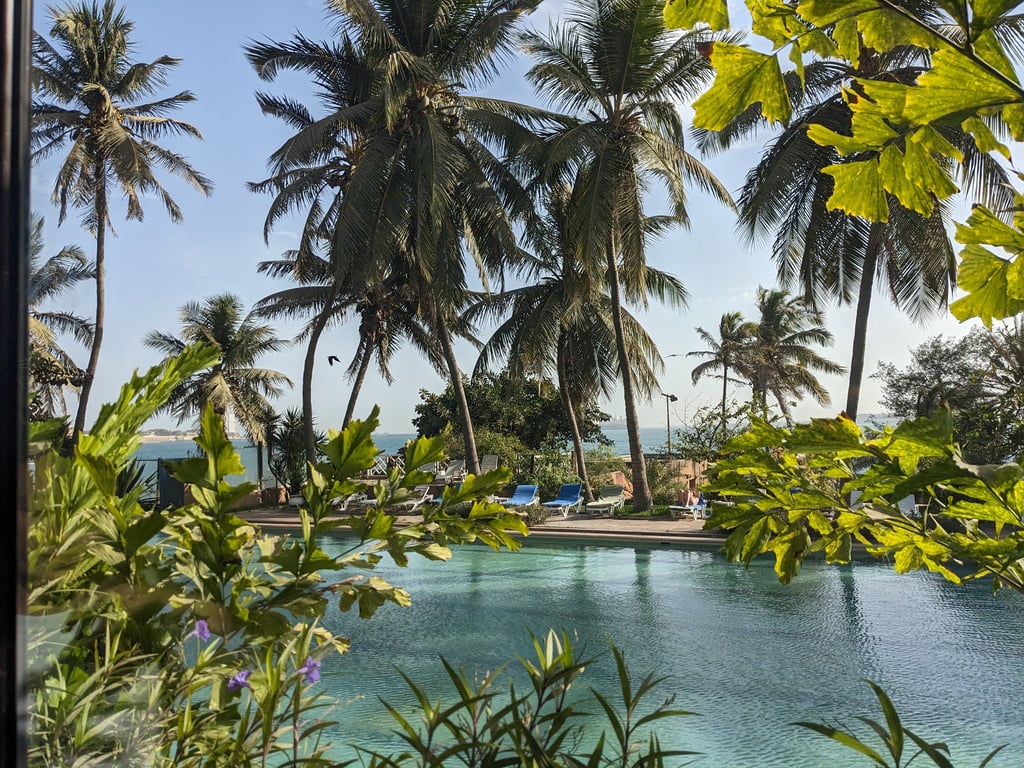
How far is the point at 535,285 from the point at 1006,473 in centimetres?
1721

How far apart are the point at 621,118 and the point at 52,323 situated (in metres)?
13.8

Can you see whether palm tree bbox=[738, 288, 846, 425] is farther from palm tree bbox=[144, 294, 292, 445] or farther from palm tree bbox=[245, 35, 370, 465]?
palm tree bbox=[144, 294, 292, 445]

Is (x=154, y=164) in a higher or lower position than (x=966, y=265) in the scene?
higher

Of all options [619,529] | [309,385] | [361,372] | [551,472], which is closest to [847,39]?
[619,529]

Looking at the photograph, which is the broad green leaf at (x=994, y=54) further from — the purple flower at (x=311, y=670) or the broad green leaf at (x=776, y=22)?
the purple flower at (x=311, y=670)

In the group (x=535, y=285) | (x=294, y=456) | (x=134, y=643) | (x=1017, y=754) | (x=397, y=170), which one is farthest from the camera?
(x=294, y=456)

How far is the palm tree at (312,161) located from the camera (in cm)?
1370

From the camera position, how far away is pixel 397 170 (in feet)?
43.6

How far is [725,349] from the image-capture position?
1278 inches

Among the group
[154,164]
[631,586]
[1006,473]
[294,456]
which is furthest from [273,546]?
[294,456]

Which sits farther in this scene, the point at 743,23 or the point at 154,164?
the point at 154,164

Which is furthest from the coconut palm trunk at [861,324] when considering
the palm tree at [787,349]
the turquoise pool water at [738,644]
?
the palm tree at [787,349]

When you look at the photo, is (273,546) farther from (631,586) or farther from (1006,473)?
(631,586)

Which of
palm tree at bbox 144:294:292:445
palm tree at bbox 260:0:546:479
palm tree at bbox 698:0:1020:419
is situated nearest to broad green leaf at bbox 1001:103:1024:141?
palm tree at bbox 698:0:1020:419
